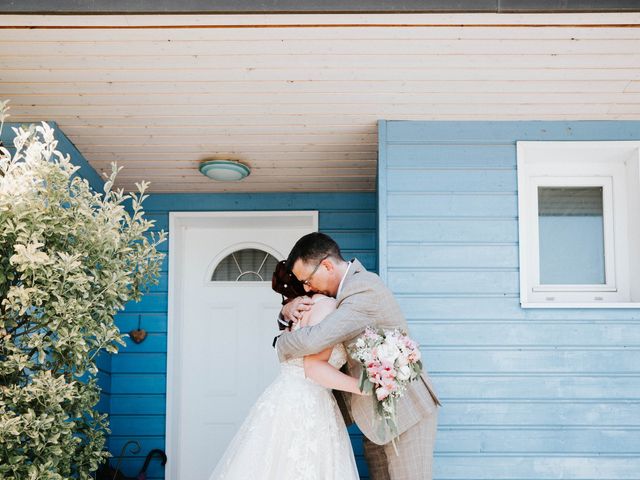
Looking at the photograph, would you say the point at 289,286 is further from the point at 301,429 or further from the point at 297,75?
the point at 297,75

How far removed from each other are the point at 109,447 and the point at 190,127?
223 cm

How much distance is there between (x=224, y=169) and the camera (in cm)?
452

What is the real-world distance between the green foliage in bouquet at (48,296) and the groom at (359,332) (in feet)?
2.38

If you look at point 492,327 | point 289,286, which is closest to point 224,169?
point 289,286

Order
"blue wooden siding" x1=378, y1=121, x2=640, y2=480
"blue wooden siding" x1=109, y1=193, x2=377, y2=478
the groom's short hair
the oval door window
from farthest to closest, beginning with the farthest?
1. the oval door window
2. "blue wooden siding" x1=109, y1=193, x2=377, y2=478
3. "blue wooden siding" x1=378, y1=121, x2=640, y2=480
4. the groom's short hair

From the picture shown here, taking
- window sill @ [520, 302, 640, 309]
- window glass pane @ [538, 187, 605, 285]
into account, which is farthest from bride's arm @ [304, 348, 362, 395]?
window glass pane @ [538, 187, 605, 285]

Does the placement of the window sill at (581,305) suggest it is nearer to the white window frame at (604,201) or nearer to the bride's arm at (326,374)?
the white window frame at (604,201)

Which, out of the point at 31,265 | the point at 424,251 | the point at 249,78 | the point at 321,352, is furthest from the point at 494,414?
the point at 31,265

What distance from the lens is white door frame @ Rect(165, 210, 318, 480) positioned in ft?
16.2

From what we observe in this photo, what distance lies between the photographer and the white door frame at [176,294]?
4934 mm

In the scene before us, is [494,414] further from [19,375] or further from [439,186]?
[19,375]

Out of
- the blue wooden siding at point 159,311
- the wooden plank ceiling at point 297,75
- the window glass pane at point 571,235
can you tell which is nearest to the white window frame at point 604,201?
the window glass pane at point 571,235

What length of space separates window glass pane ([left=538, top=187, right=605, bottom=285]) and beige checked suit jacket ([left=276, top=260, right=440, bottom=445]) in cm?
130

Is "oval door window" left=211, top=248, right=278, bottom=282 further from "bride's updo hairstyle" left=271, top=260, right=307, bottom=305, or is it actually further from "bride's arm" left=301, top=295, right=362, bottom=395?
"bride's arm" left=301, top=295, right=362, bottom=395
